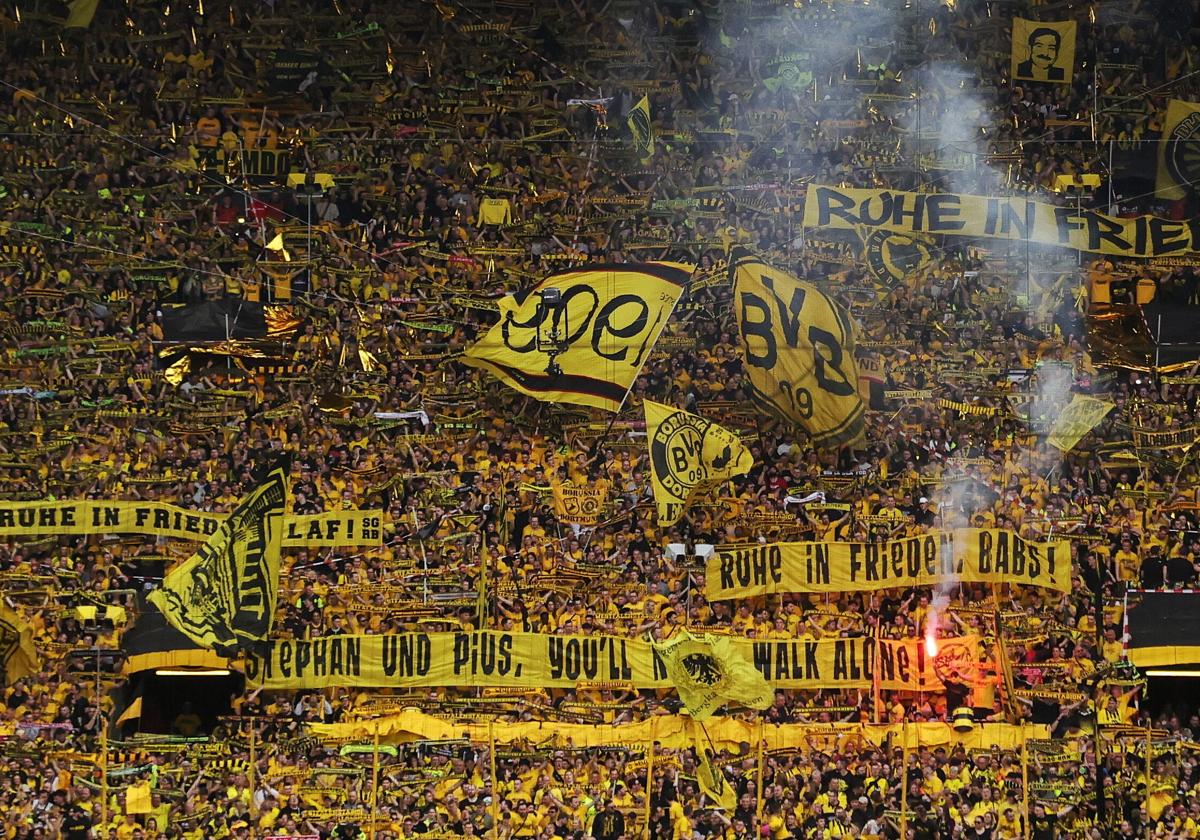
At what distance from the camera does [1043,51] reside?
24219 millimetres

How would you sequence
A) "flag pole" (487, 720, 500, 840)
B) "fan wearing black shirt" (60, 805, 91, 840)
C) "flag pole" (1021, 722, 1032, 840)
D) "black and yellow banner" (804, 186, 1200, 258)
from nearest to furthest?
"flag pole" (1021, 722, 1032, 840) < "flag pole" (487, 720, 500, 840) < "fan wearing black shirt" (60, 805, 91, 840) < "black and yellow banner" (804, 186, 1200, 258)

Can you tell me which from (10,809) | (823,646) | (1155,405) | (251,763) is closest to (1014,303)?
(1155,405)

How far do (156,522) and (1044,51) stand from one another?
13.3 meters

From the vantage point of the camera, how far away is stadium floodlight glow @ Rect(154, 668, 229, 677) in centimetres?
2125

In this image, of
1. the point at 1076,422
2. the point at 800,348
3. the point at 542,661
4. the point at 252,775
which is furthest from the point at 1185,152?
the point at 252,775

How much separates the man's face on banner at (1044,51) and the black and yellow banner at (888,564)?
272 inches

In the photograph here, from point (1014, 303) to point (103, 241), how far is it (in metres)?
12.1

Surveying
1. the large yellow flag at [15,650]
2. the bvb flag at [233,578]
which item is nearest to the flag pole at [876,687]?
the bvb flag at [233,578]

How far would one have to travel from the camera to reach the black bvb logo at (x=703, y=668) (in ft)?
61.3

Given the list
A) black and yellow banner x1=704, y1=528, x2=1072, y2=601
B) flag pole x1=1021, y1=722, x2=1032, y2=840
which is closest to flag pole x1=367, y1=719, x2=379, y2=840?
black and yellow banner x1=704, y1=528, x2=1072, y2=601

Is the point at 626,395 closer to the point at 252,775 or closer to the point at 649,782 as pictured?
the point at 649,782

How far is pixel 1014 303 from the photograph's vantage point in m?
23.2

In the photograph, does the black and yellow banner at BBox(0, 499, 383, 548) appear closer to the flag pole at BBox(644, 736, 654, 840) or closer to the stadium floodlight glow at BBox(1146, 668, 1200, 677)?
the flag pole at BBox(644, 736, 654, 840)

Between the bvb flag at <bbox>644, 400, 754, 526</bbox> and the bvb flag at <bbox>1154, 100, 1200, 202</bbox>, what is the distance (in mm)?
7210
